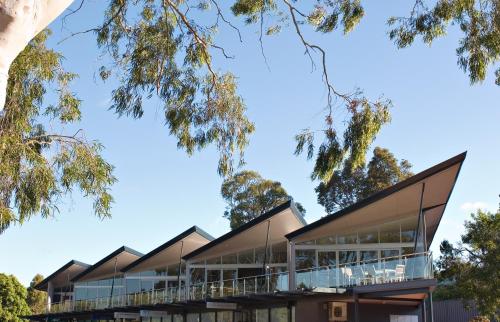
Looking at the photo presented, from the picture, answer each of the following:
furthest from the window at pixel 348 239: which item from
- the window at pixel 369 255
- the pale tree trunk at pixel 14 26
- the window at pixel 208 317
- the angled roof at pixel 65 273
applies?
the angled roof at pixel 65 273

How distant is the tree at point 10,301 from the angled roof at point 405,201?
28878 millimetres

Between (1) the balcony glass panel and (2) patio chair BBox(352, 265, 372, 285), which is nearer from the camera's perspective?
(2) patio chair BBox(352, 265, 372, 285)

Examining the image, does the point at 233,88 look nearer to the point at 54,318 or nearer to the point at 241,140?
the point at 241,140

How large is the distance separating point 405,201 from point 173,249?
47.2ft

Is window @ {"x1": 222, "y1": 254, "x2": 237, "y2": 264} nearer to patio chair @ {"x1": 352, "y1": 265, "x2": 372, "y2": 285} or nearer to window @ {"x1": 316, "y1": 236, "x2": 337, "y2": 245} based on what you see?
window @ {"x1": 316, "y1": 236, "x2": 337, "y2": 245}

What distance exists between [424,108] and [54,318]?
1239 inches

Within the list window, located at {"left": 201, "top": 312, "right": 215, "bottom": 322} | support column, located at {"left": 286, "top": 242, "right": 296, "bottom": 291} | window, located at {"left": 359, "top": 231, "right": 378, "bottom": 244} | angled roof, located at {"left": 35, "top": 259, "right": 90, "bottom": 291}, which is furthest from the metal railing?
angled roof, located at {"left": 35, "top": 259, "right": 90, "bottom": 291}

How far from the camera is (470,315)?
29.1 metres

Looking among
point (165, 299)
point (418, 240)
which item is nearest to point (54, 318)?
point (165, 299)

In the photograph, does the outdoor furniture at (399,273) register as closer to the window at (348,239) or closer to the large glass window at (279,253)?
the window at (348,239)

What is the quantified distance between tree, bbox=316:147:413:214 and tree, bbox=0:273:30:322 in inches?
873

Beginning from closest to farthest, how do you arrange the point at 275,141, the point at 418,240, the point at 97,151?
the point at 97,151 < the point at 275,141 < the point at 418,240

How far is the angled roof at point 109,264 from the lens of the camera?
3359 centimetres

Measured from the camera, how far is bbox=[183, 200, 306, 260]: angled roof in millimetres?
21438
